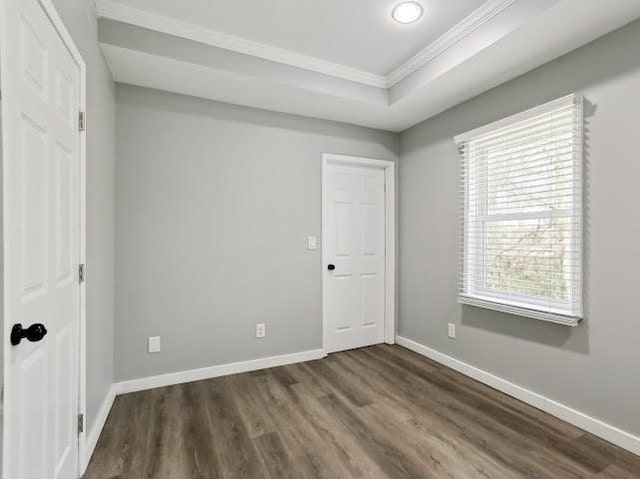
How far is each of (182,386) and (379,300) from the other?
218 centimetres

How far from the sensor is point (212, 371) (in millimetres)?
2885

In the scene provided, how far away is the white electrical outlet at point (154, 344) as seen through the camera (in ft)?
8.80

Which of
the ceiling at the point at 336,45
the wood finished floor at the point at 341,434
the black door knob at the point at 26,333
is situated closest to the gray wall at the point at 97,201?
the ceiling at the point at 336,45

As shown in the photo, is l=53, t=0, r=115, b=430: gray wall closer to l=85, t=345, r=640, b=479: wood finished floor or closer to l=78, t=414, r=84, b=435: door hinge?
l=78, t=414, r=84, b=435: door hinge

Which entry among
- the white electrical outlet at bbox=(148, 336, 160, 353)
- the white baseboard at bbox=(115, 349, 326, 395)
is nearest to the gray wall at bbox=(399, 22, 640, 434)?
the white baseboard at bbox=(115, 349, 326, 395)

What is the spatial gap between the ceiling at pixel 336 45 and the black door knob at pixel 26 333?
1913 millimetres

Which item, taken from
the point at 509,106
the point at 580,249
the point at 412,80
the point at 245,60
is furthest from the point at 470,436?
the point at 245,60

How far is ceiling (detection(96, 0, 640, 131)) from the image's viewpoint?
204 centimetres

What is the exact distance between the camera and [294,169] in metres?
3.25

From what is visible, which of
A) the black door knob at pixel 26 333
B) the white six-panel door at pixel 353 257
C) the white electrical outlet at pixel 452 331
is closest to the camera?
the black door knob at pixel 26 333

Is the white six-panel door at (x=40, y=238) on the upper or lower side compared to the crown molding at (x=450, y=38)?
lower

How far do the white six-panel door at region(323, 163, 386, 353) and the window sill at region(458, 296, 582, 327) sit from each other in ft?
3.44

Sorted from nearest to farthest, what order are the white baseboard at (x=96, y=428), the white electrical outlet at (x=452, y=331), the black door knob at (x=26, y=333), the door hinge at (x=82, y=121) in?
the black door knob at (x=26, y=333), the door hinge at (x=82, y=121), the white baseboard at (x=96, y=428), the white electrical outlet at (x=452, y=331)

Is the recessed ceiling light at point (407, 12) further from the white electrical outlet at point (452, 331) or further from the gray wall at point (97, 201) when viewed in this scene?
the white electrical outlet at point (452, 331)
